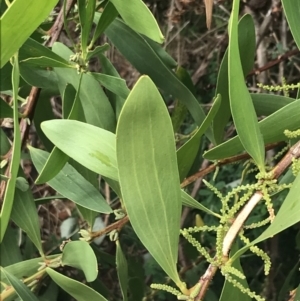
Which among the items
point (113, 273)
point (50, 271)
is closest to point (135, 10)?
point (50, 271)

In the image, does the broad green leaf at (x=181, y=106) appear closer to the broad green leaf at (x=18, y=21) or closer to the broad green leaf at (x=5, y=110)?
the broad green leaf at (x=5, y=110)

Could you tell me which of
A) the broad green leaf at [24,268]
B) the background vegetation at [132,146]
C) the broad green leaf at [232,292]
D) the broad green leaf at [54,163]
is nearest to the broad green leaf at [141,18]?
the background vegetation at [132,146]

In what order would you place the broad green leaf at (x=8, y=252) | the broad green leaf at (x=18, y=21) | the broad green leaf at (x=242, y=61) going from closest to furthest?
1. the broad green leaf at (x=18, y=21)
2. the broad green leaf at (x=242, y=61)
3. the broad green leaf at (x=8, y=252)

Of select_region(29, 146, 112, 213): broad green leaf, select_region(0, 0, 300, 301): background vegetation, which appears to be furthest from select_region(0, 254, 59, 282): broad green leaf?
select_region(29, 146, 112, 213): broad green leaf

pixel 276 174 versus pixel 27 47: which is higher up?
pixel 27 47

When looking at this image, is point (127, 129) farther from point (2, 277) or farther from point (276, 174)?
point (2, 277)

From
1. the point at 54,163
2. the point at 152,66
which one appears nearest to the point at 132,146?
the point at 54,163

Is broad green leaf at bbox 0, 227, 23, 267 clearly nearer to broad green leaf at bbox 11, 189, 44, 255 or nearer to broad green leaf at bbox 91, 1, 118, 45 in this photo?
broad green leaf at bbox 11, 189, 44, 255
